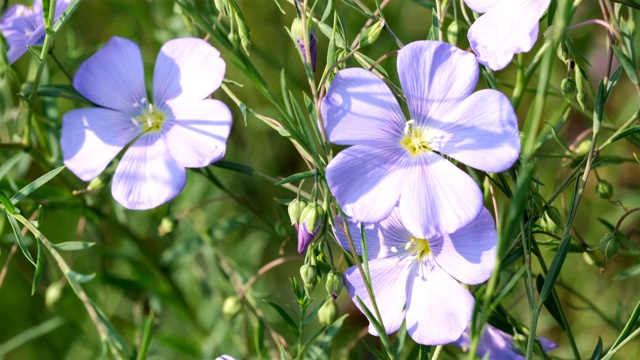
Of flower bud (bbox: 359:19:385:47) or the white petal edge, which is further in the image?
the white petal edge

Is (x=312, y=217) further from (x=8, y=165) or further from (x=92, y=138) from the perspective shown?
(x=8, y=165)

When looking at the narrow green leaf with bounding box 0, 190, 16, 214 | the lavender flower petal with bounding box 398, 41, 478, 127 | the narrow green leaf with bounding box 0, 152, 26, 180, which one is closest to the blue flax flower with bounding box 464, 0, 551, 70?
the lavender flower petal with bounding box 398, 41, 478, 127

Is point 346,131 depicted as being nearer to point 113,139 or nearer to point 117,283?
point 113,139

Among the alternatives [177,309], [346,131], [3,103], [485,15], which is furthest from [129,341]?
[485,15]

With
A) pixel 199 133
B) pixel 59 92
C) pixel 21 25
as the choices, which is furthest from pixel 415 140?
pixel 21 25

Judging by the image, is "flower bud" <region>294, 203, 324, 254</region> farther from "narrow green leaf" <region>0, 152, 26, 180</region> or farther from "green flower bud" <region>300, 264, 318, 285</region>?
"narrow green leaf" <region>0, 152, 26, 180</region>

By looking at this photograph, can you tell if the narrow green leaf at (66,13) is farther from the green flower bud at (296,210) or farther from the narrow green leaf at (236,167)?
the green flower bud at (296,210)
